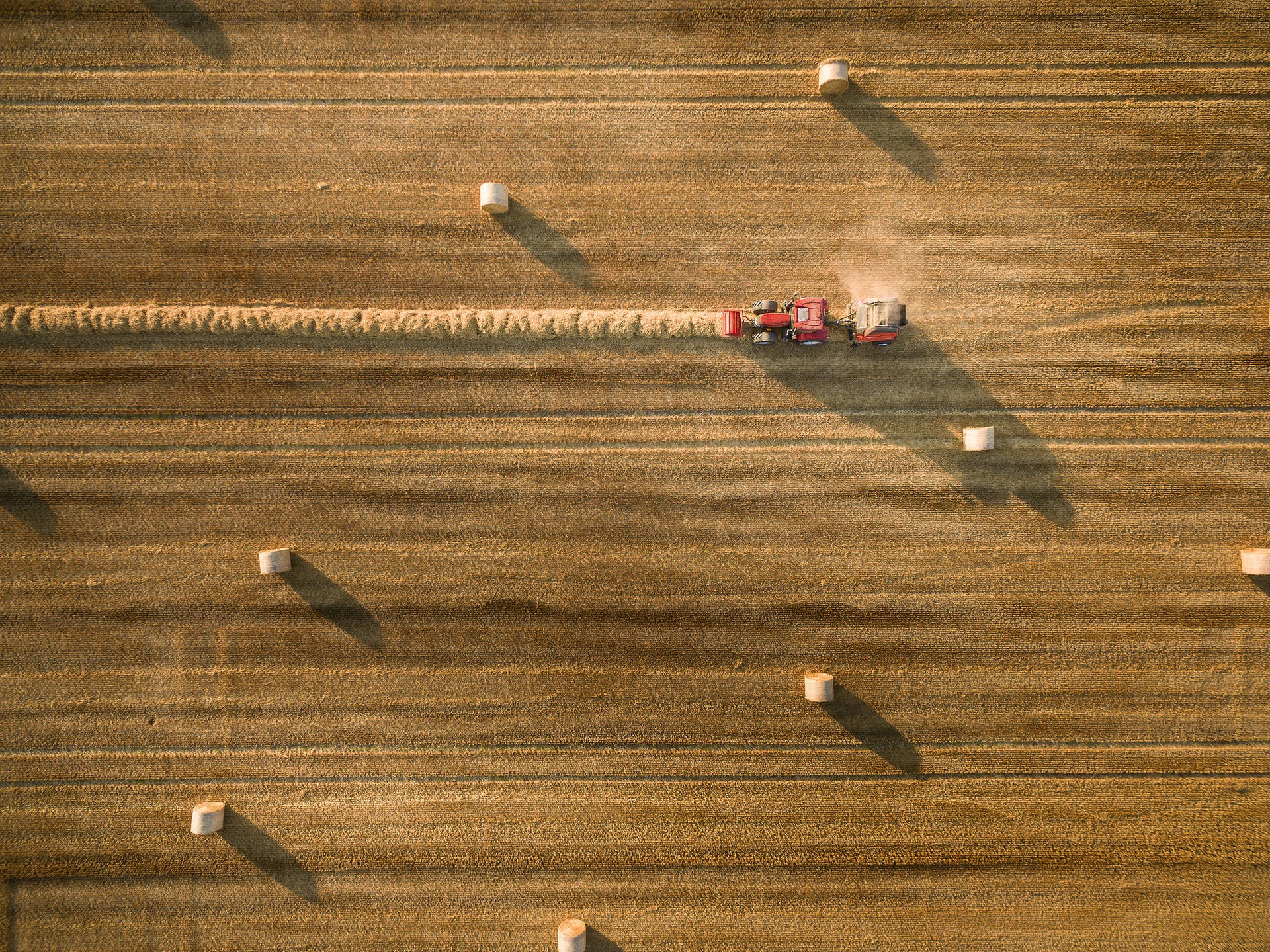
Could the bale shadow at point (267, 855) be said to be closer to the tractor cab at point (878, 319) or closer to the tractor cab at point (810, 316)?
the tractor cab at point (810, 316)

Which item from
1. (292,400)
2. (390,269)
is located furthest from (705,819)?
(390,269)

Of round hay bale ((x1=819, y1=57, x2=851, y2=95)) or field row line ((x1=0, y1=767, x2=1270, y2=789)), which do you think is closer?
round hay bale ((x1=819, y1=57, x2=851, y2=95))

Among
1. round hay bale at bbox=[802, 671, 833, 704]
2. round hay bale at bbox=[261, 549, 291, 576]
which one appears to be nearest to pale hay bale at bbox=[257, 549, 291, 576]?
round hay bale at bbox=[261, 549, 291, 576]

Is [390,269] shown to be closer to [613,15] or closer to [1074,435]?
[613,15]

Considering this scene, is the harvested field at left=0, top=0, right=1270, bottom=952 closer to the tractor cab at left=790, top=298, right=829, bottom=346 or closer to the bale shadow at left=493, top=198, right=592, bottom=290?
the bale shadow at left=493, top=198, right=592, bottom=290

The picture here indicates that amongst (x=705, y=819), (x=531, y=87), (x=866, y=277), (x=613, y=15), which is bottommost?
(x=705, y=819)

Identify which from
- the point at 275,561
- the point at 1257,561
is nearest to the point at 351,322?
the point at 275,561

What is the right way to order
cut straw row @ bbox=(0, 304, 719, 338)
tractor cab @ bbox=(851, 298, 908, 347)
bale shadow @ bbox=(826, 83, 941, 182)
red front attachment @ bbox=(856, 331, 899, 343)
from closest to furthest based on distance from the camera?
tractor cab @ bbox=(851, 298, 908, 347) → red front attachment @ bbox=(856, 331, 899, 343) → cut straw row @ bbox=(0, 304, 719, 338) → bale shadow @ bbox=(826, 83, 941, 182)
